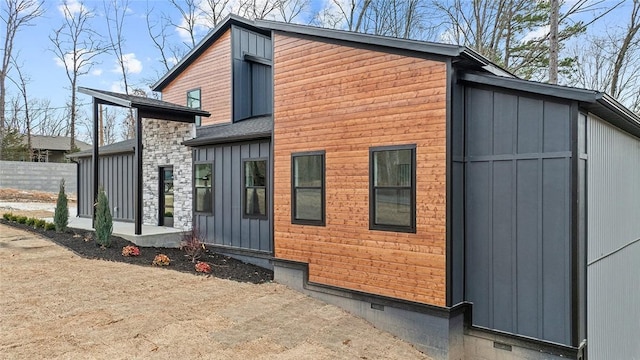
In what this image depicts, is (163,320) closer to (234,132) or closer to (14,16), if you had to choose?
(234,132)

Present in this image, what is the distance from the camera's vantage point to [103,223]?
30.4 feet

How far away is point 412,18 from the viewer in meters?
19.0

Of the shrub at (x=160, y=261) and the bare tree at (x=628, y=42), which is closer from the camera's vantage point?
the shrub at (x=160, y=261)

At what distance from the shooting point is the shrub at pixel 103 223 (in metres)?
9.22

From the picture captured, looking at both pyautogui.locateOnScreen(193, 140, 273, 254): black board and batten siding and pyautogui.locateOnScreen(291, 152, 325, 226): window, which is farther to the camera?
pyautogui.locateOnScreen(193, 140, 273, 254): black board and batten siding

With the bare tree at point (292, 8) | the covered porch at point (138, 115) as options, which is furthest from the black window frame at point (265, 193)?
the bare tree at point (292, 8)

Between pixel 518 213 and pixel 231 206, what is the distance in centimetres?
635

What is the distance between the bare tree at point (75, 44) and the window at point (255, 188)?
22.0 meters

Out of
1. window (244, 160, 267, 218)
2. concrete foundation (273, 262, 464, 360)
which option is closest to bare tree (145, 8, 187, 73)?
window (244, 160, 267, 218)

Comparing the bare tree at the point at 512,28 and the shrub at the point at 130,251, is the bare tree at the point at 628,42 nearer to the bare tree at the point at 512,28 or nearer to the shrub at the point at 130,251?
the bare tree at the point at 512,28

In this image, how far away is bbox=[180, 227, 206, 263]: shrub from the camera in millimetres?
9172

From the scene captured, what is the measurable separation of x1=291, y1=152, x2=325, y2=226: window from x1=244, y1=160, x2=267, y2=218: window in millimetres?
1676

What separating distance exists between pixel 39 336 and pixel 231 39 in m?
9.70

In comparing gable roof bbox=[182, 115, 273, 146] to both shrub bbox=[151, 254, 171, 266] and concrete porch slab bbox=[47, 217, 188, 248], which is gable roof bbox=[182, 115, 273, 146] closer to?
concrete porch slab bbox=[47, 217, 188, 248]
